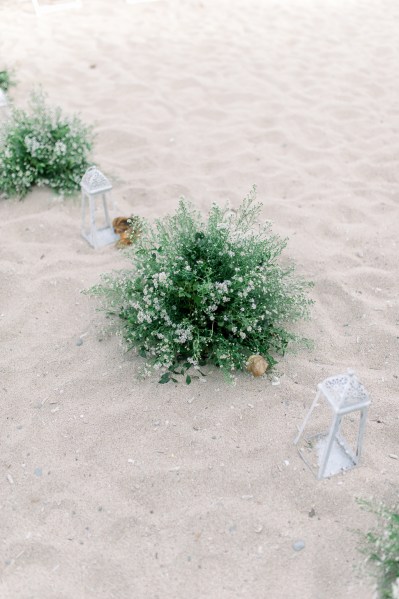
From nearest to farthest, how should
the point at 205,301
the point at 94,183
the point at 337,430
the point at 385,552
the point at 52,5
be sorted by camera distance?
1. the point at 385,552
2. the point at 337,430
3. the point at 205,301
4. the point at 94,183
5. the point at 52,5

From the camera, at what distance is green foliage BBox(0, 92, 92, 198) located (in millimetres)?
3822

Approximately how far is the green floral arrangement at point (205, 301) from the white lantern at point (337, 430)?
40cm

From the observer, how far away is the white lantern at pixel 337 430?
6.80ft

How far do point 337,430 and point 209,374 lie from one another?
0.70 m

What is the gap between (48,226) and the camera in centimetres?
370

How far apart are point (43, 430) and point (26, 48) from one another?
5.10 m

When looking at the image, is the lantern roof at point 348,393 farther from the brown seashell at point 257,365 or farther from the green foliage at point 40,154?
the green foliage at point 40,154

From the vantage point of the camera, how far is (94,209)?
342 centimetres

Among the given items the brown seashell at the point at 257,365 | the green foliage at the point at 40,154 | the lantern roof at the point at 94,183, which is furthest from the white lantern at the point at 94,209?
the brown seashell at the point at 257,365

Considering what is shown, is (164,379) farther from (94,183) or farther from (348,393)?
(94,183)

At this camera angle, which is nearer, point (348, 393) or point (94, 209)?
point (348, 393)

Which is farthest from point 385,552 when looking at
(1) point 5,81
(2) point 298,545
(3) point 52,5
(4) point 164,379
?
(3) point 52,5

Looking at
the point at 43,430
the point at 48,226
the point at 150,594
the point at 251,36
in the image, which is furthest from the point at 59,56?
the point at 150,594

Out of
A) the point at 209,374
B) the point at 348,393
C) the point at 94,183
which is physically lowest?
the point at 209,374
